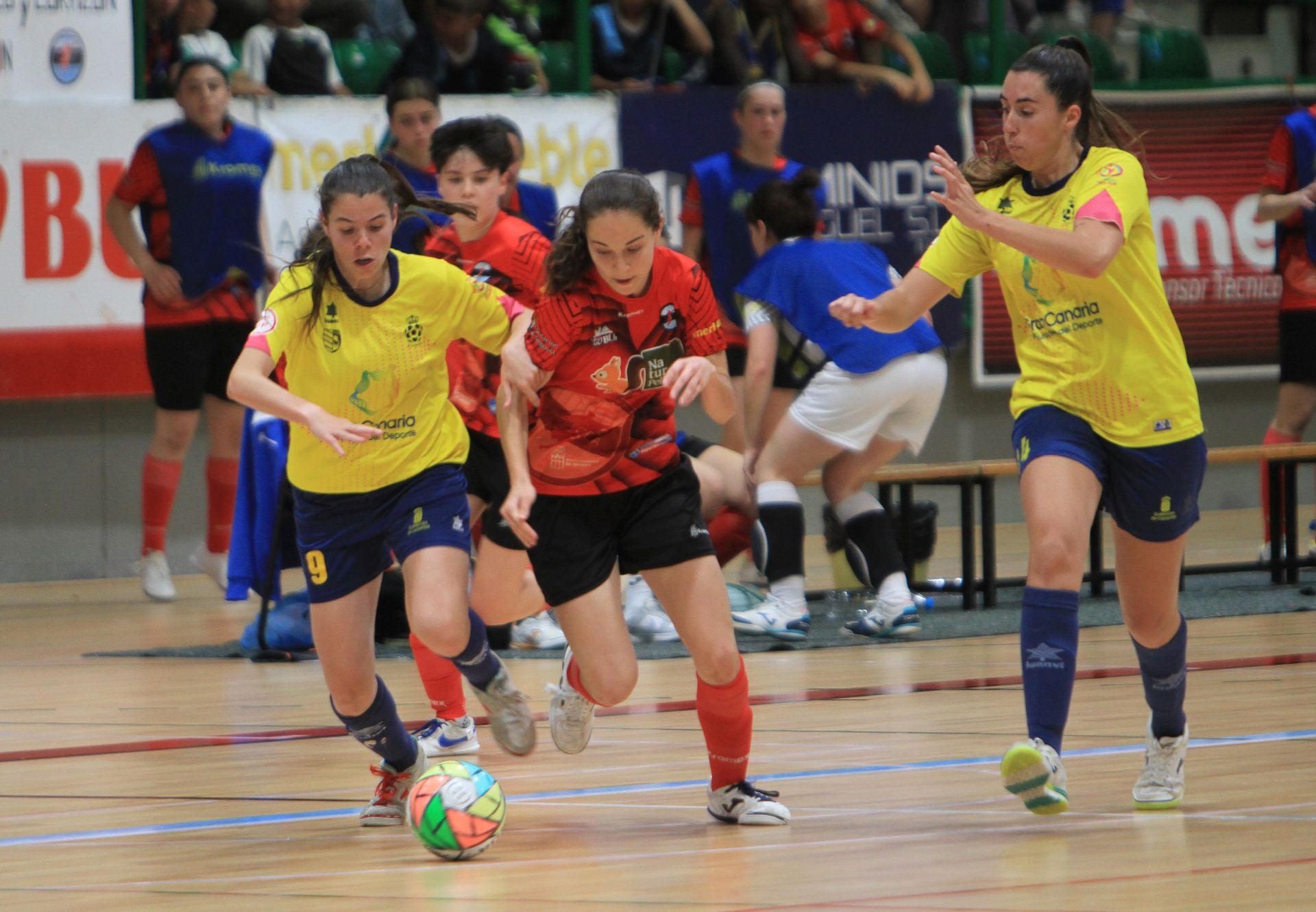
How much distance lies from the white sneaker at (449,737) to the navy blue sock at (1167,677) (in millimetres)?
2031

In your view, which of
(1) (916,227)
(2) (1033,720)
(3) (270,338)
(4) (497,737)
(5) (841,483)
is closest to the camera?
(2) (1033,720)

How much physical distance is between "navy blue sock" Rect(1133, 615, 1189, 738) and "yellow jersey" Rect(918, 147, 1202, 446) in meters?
0.49

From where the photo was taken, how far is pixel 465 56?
11.6 metres

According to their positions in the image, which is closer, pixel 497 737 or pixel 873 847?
pixel 873 847

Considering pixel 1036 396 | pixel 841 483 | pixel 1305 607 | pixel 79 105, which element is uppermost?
pixel 79 105

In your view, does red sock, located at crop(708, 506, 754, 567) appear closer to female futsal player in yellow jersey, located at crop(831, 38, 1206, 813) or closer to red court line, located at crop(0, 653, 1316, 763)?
red court line, located at crop(0, 653, 1316, 763)

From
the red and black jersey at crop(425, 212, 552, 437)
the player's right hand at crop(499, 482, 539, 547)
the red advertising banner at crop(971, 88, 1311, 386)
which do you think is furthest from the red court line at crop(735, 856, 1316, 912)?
the red advertising banner at crop(971, 88, 1311, 386)

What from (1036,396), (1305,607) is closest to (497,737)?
(1036,396)

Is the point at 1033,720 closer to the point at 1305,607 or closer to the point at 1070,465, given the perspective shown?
the point at 1070,465

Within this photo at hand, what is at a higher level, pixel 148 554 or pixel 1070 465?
pixel 1070 465

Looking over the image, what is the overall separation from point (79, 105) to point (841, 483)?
4833mm

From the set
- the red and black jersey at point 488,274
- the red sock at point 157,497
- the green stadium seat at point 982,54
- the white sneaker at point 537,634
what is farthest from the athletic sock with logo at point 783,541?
the green stadium seat at point 982,54

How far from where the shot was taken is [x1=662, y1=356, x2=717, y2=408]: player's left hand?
4.59 metres

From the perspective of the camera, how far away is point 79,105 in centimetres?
1083
